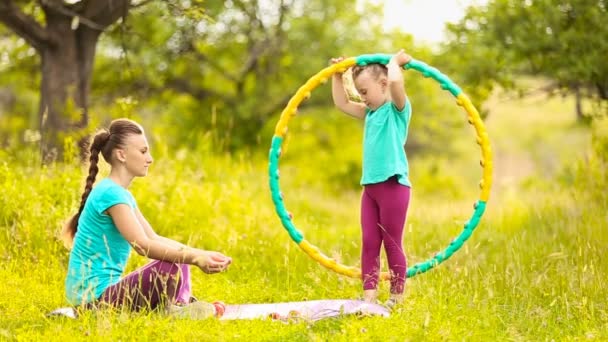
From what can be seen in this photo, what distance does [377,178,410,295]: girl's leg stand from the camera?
16.2 ft

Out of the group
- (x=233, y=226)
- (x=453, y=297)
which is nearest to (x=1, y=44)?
(x=233, y=226)

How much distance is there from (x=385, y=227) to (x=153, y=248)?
143 centimetres

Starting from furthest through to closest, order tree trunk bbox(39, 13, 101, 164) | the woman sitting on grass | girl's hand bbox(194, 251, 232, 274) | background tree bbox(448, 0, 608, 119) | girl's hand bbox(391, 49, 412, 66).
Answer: tree trunk bbox(39, 13, 101, 164) < background tree bbox(448, 0, 608, 119) < girl's hand bbox(391, 49, 412, 66) < the woman sitting on grass < girl's hand bbox(194, 251, 232, 274)

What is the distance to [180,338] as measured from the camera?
14.0 ft

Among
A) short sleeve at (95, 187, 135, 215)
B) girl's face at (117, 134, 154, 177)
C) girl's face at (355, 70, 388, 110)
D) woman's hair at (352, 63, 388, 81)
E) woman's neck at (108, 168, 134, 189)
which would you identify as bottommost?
short sleeve at (95, 187, 135, 215)

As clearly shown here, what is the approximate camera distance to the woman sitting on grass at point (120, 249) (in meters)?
4.57

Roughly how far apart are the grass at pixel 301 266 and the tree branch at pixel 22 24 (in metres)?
1.69

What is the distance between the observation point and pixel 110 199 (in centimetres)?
459

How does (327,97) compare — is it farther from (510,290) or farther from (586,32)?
(510,290)

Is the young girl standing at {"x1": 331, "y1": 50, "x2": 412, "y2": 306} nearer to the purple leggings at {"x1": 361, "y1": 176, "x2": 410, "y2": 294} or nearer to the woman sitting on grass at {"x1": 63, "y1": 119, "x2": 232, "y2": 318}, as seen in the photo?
the purple leggings at {"x1": 361, "y1": 176, "x2": 410, "y2": 294}

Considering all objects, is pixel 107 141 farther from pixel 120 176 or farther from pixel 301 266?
pixel 301 266

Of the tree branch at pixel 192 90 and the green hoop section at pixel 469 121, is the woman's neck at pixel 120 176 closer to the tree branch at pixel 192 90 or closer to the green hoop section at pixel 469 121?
the green hoop section at pixel 469 121

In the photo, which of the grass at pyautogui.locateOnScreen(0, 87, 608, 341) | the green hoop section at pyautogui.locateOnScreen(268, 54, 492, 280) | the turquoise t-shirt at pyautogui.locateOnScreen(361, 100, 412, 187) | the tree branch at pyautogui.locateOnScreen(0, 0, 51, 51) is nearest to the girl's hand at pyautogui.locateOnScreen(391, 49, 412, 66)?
the green hoop section at pyautogui.locateOnScreen(268, 54, 492, 280)

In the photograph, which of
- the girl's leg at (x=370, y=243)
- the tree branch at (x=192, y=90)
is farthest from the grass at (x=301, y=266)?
the tree branch at (x=192, y=90)
